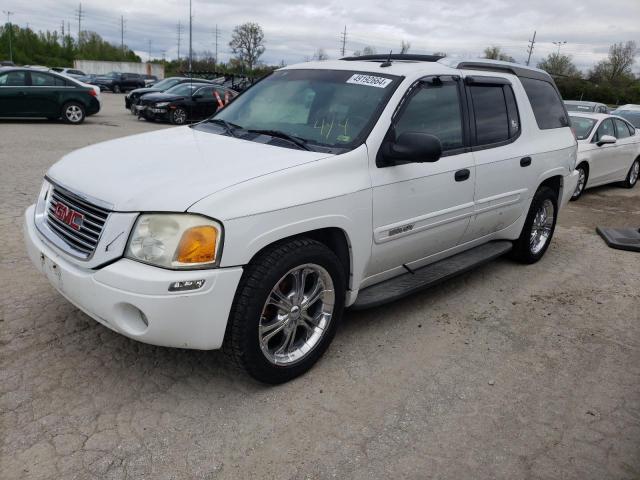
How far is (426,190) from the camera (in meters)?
3.80

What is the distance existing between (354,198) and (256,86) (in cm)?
174

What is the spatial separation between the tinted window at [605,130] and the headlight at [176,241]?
9067 mm

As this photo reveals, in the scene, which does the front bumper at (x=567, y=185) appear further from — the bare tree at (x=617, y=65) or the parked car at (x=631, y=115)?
the bare tree at (x=617, y=65)

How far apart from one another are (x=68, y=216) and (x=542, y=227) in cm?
456

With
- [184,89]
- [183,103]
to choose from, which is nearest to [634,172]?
[183,103]

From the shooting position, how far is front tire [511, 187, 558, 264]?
5.36 m

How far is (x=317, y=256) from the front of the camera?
3.13 meters

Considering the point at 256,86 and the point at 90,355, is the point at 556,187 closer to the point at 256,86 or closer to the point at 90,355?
the point at 256,86

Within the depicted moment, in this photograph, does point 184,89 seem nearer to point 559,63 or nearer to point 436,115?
point 436,115

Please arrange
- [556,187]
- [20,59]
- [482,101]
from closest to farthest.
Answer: [482,101] → [556,187] → [20,59]

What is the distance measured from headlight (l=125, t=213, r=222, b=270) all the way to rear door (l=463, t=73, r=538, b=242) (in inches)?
93.9

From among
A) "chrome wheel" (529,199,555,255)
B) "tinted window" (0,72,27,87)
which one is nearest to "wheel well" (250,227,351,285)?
"chrome wheel" (529,199,555,255)

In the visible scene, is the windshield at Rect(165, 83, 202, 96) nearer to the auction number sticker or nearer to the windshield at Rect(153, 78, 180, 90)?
the windshield at Rect(153, 78, 180, 90)

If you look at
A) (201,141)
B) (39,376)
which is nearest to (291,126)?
(201,141)
